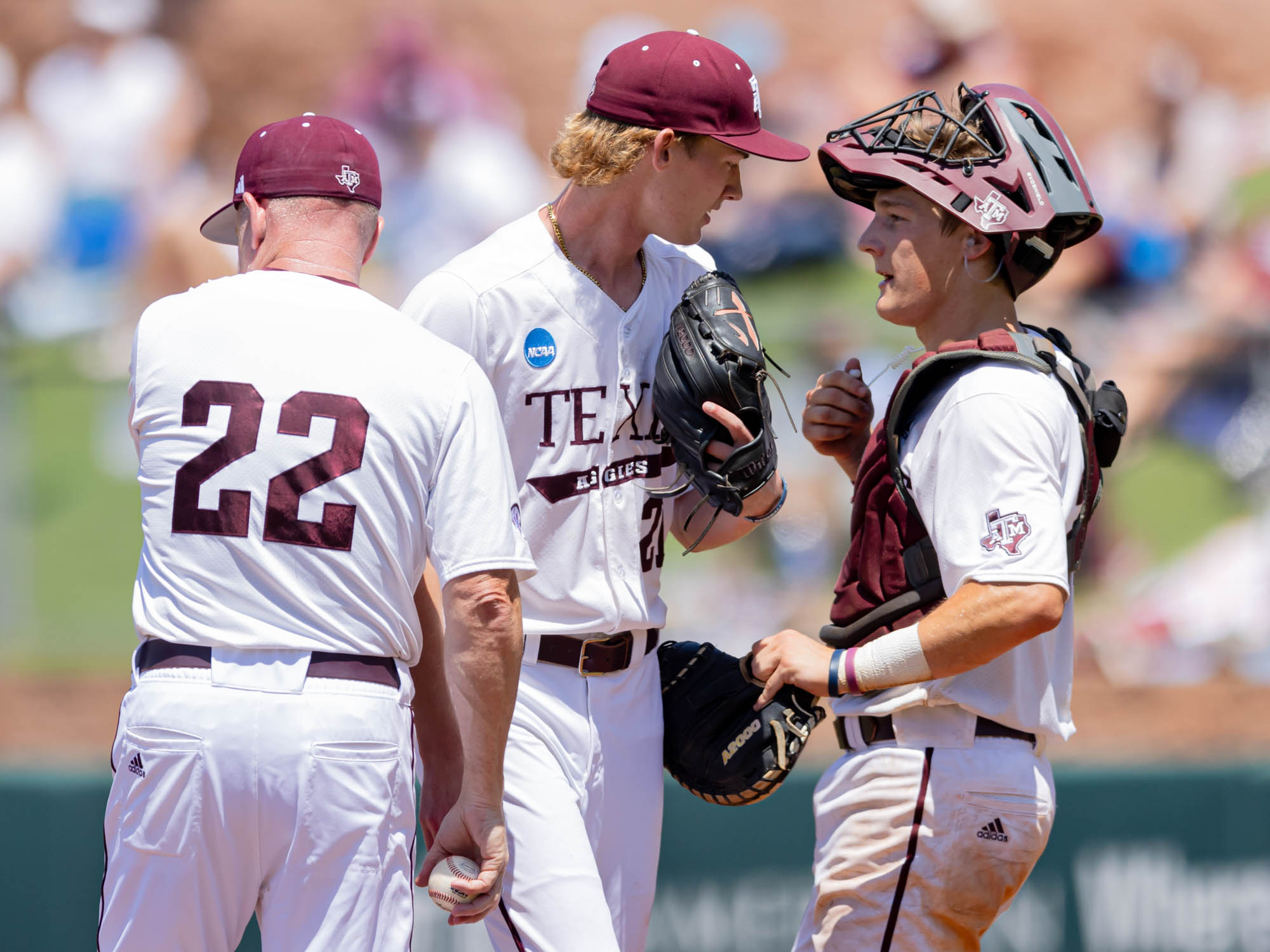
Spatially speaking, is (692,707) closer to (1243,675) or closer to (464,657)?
(464,657)

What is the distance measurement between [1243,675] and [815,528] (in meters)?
3.06

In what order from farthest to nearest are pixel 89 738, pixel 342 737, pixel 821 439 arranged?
1. pixel 89 738
2. pixel 821 439
3. pixel 342 737

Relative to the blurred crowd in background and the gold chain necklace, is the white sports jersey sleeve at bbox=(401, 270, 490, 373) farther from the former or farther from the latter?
the blurred crowd in background

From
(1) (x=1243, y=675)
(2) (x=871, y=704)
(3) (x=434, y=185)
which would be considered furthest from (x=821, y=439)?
(3) (x=434, y=185)

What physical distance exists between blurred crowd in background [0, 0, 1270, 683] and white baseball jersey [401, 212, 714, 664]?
4.77 m

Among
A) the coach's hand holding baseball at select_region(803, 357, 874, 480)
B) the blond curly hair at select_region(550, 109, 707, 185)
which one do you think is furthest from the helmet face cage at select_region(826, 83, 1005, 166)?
the coach's hand holding baseball at select_region(803, 357, 874, 480)

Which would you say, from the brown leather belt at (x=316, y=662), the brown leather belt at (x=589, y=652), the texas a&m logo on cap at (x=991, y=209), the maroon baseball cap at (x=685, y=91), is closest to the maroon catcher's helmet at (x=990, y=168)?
the texas a&m logo on cap at (x=991, y=209)

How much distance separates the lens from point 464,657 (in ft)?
8.89

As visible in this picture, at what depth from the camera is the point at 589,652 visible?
324 centimetres

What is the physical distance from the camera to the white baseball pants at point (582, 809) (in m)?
3.02

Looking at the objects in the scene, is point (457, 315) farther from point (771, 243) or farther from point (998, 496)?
point (771, 243)

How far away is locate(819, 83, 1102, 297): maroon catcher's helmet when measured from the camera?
3.07m

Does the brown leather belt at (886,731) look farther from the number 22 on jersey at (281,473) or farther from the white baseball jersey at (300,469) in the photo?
the number 22 on jersey at (281,473)

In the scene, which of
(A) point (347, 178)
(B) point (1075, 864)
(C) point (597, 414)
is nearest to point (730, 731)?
(C) point (597, 414)
